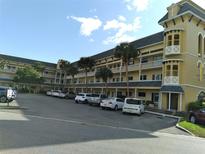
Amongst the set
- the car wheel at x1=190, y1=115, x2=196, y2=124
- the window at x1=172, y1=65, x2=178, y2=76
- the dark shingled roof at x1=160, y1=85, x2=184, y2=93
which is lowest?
the car wheel at x1=190, y1=115, x2=196, y2=124

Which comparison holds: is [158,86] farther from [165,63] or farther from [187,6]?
[187,6]

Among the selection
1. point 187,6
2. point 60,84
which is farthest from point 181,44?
point 60,84

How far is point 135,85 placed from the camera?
1502 inches

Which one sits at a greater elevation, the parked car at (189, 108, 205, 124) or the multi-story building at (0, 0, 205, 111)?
the multi-story building at (0, 0, 205, 111)

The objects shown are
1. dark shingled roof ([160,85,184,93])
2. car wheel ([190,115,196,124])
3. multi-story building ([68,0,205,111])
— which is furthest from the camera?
multi-story building ([68,0,205,111])

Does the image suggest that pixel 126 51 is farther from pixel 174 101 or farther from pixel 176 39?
pixel 174 101

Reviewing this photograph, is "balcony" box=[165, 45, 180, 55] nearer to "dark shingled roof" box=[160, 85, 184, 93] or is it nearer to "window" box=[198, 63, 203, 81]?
"window" box=[198, 63, 203, 81]

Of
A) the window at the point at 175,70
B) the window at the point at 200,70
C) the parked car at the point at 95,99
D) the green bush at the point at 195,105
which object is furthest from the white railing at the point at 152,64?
the parked car at the point at 95,99

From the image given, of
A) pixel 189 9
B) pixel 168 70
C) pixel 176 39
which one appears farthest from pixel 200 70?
pixel 189 9

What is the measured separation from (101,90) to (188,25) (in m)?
26.7

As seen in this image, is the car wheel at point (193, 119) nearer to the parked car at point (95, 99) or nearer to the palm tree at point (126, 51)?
the parked car at point (95, 99)

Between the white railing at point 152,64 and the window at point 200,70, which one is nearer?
the window at point 200,70

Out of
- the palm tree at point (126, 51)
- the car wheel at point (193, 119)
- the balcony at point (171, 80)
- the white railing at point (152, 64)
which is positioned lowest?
the car wheel at point (193, 119)

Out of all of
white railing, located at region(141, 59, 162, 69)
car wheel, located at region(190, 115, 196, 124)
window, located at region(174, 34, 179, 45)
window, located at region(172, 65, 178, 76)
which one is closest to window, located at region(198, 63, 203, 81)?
window, located at region(172, 65, 178, 76)
